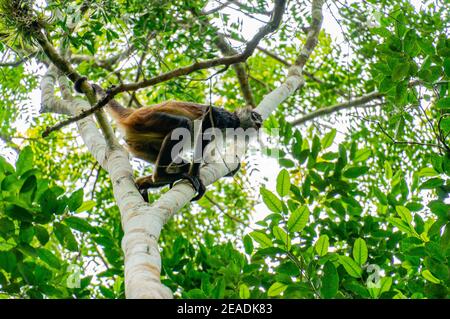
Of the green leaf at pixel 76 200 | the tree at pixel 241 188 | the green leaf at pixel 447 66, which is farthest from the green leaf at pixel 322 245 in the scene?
the green leaf at pixel 76 200

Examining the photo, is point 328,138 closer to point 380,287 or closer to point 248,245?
point 248,245

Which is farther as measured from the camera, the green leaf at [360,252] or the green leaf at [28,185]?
the green leaf at [360,252]

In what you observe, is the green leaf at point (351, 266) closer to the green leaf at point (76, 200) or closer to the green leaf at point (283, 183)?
the green leaf at point (283, 183)

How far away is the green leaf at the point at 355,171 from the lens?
192 inches

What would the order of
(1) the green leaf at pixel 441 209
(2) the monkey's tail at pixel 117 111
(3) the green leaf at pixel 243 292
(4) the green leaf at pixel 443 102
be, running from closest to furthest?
(1) the green leaf at pixel 441 209, (4) the green leaf at pixel 443 102, (3) the green leaf at pixel 243 292, (2) the monkey's tail at pixel 117 111

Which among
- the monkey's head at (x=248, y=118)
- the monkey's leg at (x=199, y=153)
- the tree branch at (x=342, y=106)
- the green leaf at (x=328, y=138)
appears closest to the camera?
Answer: the monkey's leg at (x=199, y=153)

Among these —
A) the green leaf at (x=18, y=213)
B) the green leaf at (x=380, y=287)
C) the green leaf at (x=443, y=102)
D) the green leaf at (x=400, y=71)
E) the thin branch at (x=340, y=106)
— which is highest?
the thin branch at (x=340, y=106)

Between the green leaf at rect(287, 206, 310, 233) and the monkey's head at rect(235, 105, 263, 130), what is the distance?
5.97 feet

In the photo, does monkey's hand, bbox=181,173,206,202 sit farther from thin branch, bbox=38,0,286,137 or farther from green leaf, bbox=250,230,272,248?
thin branch, bbox=38,0,286,137

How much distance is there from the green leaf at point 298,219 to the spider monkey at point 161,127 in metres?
1.48

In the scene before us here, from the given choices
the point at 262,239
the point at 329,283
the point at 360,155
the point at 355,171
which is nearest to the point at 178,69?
the point at 262,239

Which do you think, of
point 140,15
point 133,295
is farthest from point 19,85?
point 133,295

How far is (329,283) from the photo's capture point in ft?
11.7

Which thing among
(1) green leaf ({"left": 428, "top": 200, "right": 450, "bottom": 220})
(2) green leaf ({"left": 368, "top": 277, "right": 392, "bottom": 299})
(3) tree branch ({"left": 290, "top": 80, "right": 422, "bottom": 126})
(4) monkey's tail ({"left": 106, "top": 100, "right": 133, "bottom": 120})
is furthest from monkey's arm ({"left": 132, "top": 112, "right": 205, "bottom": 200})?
(3) tree branch ({"left": 290, "top": 80, "right": 422, "bottom": 126})
